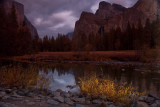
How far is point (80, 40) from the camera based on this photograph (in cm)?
6303


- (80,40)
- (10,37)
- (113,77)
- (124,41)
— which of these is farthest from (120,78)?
(80,40)

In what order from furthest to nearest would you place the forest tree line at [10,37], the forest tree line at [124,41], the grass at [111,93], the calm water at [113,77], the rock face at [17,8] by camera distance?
the forest tree line at [124,41], the rock face at [17,8], the calm water at [113,77], the forest tree line at [10,37], the grass at [111,93]

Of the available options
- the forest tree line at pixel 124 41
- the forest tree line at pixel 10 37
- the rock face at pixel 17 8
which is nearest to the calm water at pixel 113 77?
the forest tree line at pixel 10 37

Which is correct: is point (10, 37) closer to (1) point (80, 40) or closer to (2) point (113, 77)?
(2) point (113, 77)

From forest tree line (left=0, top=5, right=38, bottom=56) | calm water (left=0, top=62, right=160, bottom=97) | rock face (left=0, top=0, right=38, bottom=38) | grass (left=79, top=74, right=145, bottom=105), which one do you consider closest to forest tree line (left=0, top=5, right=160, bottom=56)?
forest tree line (left=0, top=5, right=38, bottom=56)

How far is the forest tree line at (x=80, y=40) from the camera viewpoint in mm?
9281

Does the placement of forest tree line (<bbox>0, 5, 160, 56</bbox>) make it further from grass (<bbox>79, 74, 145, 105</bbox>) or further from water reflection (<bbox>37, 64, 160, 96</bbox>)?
grass (<bbox>79, 74, 145, 105</bbox>)

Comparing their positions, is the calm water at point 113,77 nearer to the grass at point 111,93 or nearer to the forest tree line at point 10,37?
the grass at point 111,93

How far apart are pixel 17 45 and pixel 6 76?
2227 mm

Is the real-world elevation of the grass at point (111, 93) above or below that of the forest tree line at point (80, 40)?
below

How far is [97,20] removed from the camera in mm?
179500

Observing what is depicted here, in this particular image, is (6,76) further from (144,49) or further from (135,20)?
(135,20)

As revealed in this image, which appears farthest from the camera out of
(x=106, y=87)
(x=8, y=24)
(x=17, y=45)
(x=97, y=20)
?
(x=97, y=20)

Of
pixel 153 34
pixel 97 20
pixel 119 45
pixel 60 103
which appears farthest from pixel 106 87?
pixel 97 20
